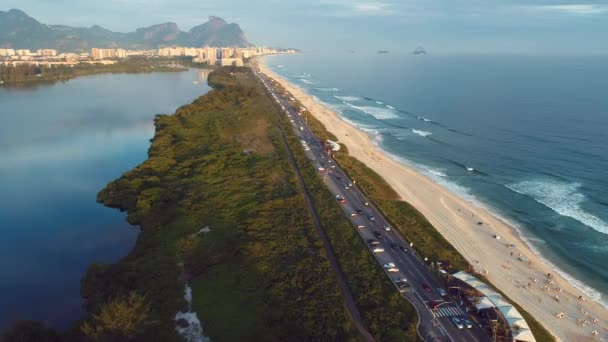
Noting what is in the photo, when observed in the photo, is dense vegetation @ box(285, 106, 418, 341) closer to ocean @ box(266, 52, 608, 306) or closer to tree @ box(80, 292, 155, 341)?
tree @ box(80, 292, 155, 341)

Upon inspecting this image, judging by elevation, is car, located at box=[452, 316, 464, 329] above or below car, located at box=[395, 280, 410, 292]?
below

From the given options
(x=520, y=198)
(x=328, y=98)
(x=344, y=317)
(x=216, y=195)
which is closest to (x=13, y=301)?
(x=216, y=195)

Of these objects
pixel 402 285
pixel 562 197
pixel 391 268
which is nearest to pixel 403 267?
pixel 391 268

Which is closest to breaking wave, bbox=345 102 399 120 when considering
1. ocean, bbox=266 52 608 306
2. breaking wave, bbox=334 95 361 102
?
ocean, bbox=266 52 608 306

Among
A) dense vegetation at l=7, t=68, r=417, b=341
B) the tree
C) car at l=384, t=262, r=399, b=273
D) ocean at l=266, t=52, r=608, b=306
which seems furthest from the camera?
ocean at l=266, t=52, r=608, b=306

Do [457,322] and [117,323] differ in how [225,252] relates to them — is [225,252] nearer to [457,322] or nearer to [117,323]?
[117,323]

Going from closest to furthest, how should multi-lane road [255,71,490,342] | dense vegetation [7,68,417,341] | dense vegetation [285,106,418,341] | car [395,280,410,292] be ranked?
1. dense vegetation [7,68,417,341]
2. dense vegetation [285,106,418,341]
3. multi-lane road [255,71,490,342]
4. car [395,280,410,292]
